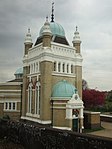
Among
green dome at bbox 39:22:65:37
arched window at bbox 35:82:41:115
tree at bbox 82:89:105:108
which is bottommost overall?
tree at bbox 82:89:105:108

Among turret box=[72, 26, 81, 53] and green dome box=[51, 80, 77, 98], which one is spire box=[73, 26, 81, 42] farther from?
green dome box=[51, 80, 77, 98]

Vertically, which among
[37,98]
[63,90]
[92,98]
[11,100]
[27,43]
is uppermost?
[27,43]

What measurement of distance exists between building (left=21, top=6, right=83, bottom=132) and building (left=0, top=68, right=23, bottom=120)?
103 inches

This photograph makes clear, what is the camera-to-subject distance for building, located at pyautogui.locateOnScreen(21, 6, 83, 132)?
89.4 feet

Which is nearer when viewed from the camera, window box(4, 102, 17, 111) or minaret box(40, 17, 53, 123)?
→ minaret box(40, 17, 53, 123)

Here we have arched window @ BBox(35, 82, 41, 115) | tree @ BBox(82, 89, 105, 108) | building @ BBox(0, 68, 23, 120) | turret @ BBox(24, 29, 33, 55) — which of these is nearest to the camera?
arched window @ BBox(35, 82, 41, 115)

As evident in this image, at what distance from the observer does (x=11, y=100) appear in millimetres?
35875

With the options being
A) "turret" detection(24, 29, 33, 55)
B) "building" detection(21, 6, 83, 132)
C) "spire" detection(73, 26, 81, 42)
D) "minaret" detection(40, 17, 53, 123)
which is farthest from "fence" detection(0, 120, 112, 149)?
"spire" detection(73, 26, 81, 42)

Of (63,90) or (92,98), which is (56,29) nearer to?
(63,90)

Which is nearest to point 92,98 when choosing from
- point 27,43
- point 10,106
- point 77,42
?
point 10,106

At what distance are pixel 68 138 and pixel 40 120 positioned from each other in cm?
1441

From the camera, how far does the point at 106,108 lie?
182ft

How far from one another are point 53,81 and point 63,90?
2.13m

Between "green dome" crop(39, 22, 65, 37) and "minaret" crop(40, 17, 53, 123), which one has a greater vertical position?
"green dome" crop(39, 22, 65, 37)
